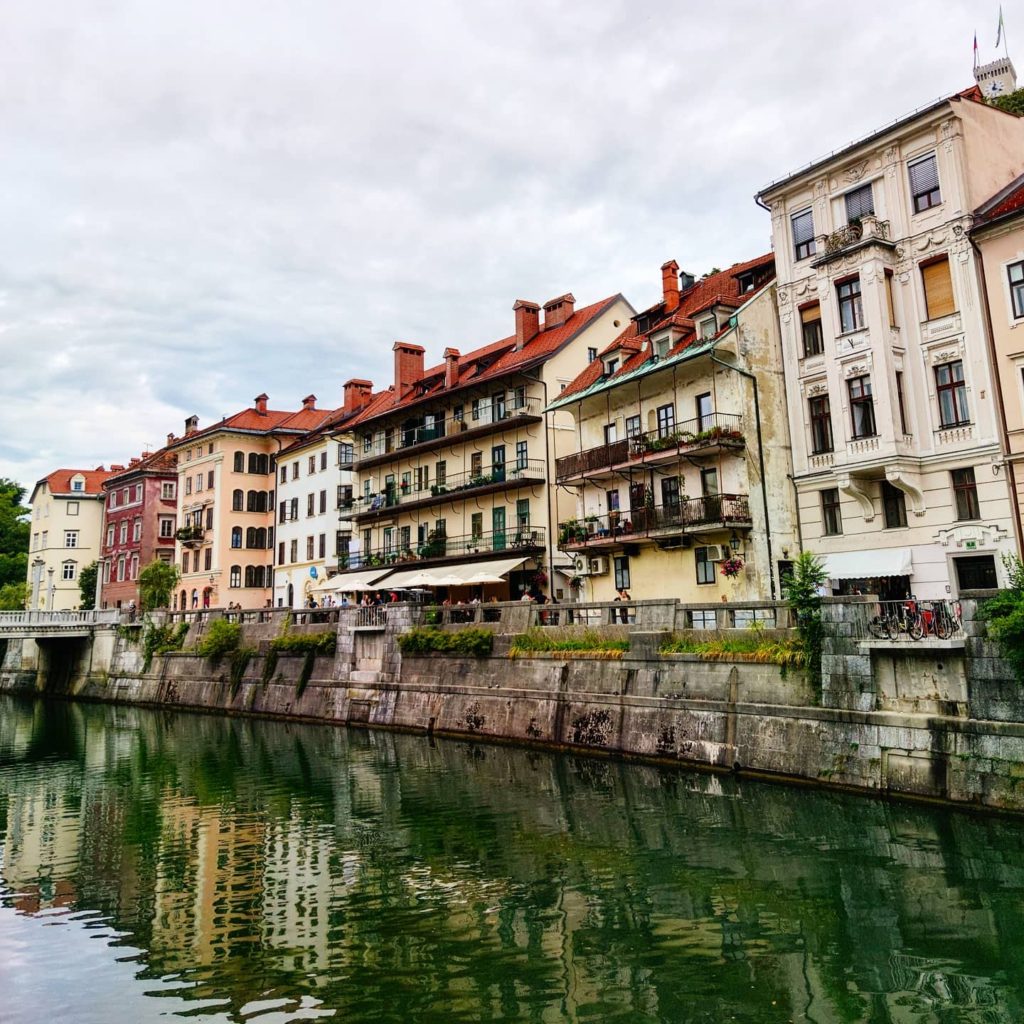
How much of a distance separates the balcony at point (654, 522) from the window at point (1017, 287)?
10.4 m

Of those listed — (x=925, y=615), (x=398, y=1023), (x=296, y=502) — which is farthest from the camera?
(x=296, y=502)

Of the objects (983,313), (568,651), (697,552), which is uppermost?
(983,313)

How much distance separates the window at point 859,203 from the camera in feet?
94.7

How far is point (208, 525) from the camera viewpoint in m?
63.3

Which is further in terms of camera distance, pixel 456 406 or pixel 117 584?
pixel 117 584

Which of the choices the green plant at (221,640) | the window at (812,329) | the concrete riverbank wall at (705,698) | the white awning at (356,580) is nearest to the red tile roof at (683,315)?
the window at (812,329)

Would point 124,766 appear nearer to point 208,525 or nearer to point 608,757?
point 608,757

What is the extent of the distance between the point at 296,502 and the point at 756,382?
37682mm

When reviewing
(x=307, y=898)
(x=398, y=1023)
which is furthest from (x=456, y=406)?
(x=398, y=1023)

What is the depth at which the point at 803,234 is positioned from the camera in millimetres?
30922

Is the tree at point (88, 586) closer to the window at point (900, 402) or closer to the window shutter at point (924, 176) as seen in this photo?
the window at point (900, 402)

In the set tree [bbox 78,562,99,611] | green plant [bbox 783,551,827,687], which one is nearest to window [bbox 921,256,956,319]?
green plant [bbox 783,551,827,687]

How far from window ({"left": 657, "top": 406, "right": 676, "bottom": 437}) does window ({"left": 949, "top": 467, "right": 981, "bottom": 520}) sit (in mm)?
11294

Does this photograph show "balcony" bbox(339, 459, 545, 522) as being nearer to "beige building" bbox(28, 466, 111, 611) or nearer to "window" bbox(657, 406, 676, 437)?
"window" bbox(657, 406, 676, 437)
